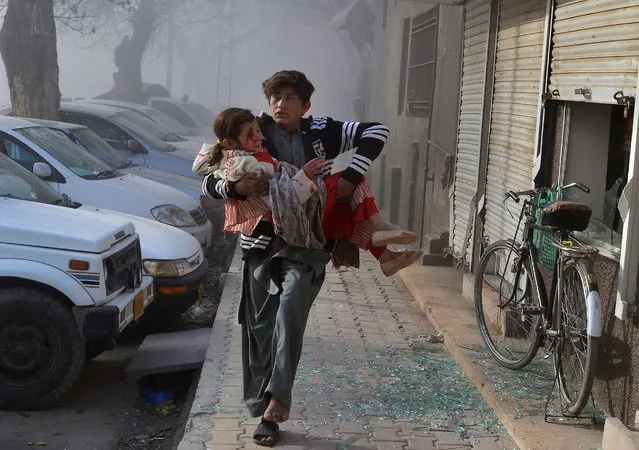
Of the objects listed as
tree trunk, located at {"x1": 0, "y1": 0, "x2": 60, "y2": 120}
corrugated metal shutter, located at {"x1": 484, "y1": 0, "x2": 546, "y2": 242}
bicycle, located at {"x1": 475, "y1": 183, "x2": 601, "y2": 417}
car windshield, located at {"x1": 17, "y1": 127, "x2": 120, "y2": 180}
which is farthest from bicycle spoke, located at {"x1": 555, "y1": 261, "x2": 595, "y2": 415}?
tree trunk, located at {"x1": 0, "y1": 0, "x2": 60, "y2": 120}

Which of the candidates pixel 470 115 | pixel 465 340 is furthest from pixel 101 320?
pixel 470 115

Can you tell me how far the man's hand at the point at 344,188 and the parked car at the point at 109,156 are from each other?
5.77 meters

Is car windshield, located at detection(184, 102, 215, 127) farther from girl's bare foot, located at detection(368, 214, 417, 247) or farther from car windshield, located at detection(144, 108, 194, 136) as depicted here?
girl's bare foot, located at detection(368, 214, 417, 247)

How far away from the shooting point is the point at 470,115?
8289 mm

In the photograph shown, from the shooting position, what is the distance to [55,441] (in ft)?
17.0

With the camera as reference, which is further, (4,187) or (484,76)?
(484,76)

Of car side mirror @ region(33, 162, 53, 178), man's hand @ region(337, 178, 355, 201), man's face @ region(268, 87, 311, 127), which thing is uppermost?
man's face @ region(268, 87, 311, 127)

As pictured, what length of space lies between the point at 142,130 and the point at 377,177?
664cm

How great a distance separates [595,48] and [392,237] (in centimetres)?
181

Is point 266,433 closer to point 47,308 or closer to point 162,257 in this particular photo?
point 47,308

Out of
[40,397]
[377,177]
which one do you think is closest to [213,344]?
[40,397]

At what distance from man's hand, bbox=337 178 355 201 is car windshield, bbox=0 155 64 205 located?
2829mm

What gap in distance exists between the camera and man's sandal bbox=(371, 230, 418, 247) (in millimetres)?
4316

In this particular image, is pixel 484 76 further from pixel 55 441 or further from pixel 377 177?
pixel 377 177
